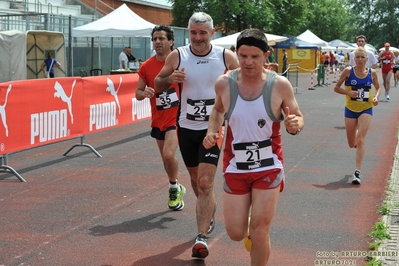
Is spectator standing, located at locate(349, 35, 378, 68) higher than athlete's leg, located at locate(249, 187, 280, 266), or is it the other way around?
spectator standing, located at locate(349, 35, 378, 68)

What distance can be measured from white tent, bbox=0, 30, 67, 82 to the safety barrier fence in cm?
827

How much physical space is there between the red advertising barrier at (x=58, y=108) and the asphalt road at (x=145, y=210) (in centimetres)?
52

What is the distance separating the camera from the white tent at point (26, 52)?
22172 mm

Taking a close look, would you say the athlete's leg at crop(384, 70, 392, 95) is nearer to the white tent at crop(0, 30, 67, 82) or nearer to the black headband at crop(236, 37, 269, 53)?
the white tent at crop(0, 30, 67, 82)

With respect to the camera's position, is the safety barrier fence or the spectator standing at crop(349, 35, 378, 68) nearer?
the safety barrier fence

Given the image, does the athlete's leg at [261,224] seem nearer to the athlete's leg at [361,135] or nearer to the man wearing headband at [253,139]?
the man wearing headband at [253,139]

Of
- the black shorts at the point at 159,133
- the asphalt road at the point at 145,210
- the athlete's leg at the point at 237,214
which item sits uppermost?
the black shorts at the point at 159,133

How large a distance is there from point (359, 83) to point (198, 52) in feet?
14.4

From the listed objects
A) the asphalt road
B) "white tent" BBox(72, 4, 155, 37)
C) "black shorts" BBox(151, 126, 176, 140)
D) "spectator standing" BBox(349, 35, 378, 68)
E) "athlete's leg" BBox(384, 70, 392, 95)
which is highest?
"white tent" BBox(72, 4, 155, 37)

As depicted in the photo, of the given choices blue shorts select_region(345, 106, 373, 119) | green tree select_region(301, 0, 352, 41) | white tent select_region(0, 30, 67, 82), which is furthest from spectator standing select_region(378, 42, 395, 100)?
green tree select_region(301, 0, 352, 41)

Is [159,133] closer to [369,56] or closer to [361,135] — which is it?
[361,135]

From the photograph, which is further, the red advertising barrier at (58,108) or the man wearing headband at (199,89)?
the red advertising barrier at (58,108)

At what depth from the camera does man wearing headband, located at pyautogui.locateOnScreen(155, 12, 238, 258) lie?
21.2 feet

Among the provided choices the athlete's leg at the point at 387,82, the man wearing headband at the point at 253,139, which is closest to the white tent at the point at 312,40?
the athlete's leg at the point at 387,82
